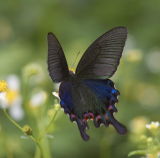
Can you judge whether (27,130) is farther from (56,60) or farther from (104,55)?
(104,55)

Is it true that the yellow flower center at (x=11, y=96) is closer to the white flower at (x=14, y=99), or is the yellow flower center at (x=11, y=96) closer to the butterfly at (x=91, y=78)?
the white flower at (x=14, y=99)

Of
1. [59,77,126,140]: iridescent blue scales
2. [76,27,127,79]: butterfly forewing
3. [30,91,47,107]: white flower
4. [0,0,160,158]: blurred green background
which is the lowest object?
[0,0,160,158]: blurred green background

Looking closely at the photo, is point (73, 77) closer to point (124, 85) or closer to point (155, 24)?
point (124, 85)

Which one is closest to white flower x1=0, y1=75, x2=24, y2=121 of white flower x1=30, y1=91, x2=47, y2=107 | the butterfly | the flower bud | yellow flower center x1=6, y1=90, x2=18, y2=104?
yellow flower center x1=6, y1=90, x2=18, y2=104

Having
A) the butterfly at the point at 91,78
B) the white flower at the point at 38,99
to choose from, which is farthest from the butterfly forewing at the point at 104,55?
the white flower at the point at 38,99

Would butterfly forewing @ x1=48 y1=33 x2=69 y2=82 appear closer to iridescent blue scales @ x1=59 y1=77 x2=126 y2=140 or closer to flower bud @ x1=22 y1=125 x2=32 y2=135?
iridescent blue scales @ x1=59 y1=77 x2=126 y2=140

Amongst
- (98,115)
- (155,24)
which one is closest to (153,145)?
(98,115)
